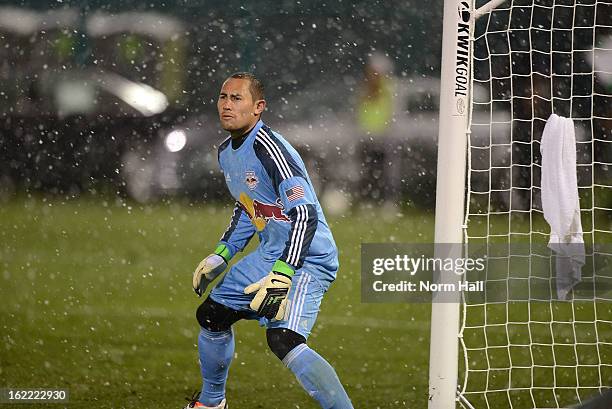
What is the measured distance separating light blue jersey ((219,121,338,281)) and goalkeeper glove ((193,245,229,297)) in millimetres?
121

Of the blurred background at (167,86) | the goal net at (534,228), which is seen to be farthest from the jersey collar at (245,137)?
the goal net at (534,228)

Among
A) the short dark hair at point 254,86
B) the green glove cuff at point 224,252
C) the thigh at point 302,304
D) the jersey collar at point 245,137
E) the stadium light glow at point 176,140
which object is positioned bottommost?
the thigh at point 302,304

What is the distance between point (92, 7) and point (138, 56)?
0.35m

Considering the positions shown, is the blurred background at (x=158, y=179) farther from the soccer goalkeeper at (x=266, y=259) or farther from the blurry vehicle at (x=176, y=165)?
the soccer goalkeeper at (x=266, y=259)

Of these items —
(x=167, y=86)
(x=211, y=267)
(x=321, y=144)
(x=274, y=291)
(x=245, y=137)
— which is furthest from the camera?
(x=321, y=144)

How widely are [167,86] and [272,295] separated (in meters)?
1.49

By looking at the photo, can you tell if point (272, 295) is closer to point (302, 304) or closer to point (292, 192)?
point (302, 304)

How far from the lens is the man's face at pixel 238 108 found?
3107 mm

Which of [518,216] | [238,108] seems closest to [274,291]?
[238,108]

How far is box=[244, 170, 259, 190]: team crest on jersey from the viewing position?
10.1 feet

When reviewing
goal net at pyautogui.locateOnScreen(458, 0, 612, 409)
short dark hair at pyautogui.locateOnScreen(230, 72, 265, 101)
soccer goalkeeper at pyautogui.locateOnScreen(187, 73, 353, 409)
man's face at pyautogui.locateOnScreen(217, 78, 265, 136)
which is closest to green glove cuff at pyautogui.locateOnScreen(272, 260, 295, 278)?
soccer goalkeeper at pyautogui.locateOnScreen(187, 73, 353, 409)

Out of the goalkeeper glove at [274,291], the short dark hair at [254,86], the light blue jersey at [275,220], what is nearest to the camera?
the goalkeeper glove at [274,291]

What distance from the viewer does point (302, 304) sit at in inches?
118

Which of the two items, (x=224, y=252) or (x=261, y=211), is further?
(x=224, y=252)
